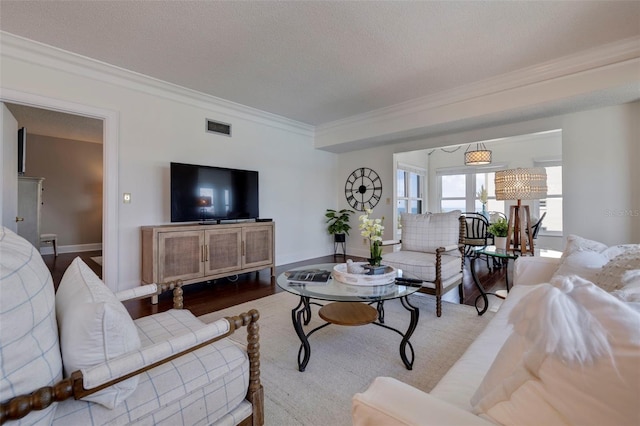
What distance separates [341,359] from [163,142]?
3.36 m

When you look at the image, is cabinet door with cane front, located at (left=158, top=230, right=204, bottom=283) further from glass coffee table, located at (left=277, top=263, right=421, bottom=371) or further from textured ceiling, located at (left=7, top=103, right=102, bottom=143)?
textured ceiling, located at (left=7, top=103, right=102, bottom=143)

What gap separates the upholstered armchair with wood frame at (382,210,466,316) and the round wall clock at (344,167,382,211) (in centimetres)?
209

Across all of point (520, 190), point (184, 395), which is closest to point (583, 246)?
point (520, 190)

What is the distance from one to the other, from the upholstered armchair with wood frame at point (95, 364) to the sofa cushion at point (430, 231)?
102 inches

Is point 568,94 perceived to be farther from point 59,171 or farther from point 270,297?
point 59,171

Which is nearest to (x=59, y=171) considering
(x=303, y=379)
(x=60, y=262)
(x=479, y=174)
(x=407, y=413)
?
(x=60, y=262)

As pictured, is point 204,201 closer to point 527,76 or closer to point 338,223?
point 338,223

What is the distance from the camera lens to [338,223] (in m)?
5.88

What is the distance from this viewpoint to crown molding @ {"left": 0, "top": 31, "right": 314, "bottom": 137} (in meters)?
2.65

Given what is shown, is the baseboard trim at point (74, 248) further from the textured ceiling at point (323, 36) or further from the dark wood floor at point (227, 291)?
the textured ceiling at point (323, 36)

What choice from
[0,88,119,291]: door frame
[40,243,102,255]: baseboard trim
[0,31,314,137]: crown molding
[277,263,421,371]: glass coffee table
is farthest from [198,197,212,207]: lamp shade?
[40,243,102,255]: baseboard trim

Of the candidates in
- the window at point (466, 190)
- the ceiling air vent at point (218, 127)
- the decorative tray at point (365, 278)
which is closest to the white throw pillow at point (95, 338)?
the decorative tray at point (365, 278)

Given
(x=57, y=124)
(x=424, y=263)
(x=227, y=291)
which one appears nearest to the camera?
(x=424, y=263)

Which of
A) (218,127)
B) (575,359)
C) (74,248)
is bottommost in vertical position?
(74,248)
